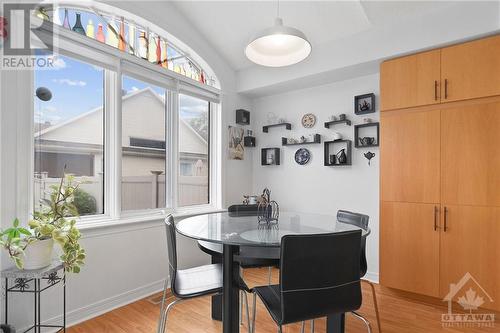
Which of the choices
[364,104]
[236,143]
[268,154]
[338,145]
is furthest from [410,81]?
[236,143]

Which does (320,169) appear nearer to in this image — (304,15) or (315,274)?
(304,15)

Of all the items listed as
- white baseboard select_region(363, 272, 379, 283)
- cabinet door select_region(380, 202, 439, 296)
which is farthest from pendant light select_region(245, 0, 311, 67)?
white baseboard select_region(363, 272, 379, 283)

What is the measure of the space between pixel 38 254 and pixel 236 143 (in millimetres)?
2673

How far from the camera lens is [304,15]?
2.89 metres

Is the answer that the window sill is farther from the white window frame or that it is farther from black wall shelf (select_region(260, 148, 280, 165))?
black wall shelf (select_region(260, 148, 280, 165))

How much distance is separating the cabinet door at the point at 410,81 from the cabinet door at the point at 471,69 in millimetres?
73

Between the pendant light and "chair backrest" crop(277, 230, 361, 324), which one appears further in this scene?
the pendant light

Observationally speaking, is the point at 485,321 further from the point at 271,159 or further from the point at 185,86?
the point at 185,86

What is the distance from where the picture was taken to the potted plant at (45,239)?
167 centimetres

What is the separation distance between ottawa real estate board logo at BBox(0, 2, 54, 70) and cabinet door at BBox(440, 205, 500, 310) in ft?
12.0

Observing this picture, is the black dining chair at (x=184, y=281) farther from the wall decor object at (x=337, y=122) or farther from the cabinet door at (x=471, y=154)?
the wall decor object at (x=337, y=122)

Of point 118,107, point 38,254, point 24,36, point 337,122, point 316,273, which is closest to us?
point 316,273

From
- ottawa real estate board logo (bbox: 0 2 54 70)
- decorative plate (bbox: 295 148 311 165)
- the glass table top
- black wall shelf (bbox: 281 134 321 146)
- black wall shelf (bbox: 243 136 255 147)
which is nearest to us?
the glass table top

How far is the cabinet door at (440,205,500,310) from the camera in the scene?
7.55 feet
